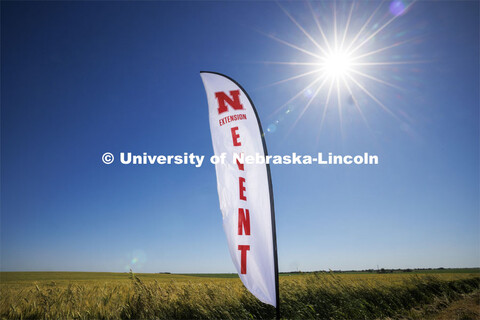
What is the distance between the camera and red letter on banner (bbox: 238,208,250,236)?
574 centimetres

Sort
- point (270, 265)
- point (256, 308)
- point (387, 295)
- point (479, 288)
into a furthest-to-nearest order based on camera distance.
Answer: point (479, 288) < point (387, 295) < point (256, 308) < point (270, 265)

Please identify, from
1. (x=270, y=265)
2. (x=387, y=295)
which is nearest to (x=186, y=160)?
(x=270, y=265)

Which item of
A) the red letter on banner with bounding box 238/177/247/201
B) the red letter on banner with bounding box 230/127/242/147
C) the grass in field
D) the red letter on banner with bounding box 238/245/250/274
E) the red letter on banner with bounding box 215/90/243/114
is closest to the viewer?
the red letter on banner with bounding box 238/245/250/274

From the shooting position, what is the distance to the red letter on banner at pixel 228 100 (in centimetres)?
648

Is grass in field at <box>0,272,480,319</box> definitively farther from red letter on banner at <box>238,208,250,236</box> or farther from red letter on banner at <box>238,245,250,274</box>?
red letter on banner at <box>238,208,250,236</box>

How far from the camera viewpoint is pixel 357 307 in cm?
779

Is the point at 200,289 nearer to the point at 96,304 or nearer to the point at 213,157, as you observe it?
the point at 96,304

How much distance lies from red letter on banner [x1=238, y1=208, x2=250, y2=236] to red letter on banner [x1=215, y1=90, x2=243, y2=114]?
8.06 feet

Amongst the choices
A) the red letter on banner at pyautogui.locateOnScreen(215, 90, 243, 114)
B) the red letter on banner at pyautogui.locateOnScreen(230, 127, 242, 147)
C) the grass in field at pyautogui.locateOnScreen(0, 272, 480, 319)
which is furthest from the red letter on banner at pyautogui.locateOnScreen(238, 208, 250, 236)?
the grass in field at pyautogui.locateOnScreen(0, 272, 480, 319)

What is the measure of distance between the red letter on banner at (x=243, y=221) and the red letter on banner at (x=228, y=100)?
8.06ft

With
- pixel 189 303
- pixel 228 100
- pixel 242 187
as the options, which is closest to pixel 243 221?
pixel 242 187

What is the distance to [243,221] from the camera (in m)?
5.80

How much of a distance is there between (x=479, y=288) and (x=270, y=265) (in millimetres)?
15874

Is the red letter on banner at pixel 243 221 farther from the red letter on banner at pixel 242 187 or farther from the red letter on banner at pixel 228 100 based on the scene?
the red letter on banner at pixel 228 100
